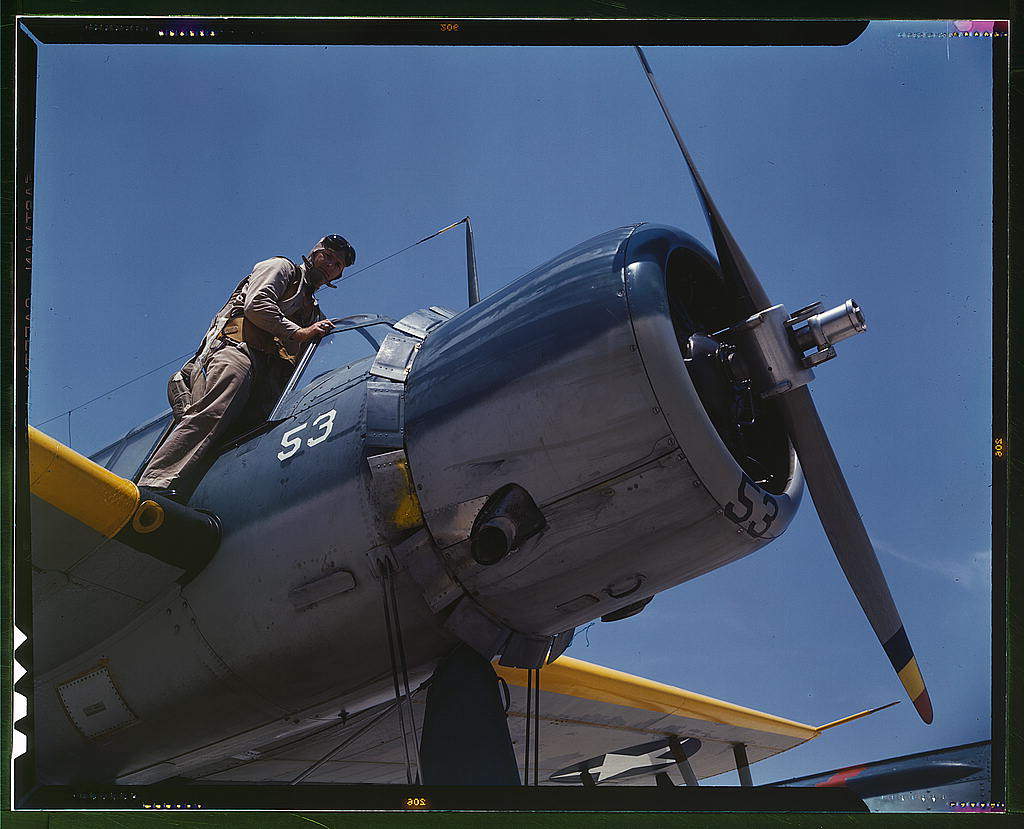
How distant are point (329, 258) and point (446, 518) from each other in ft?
2.58

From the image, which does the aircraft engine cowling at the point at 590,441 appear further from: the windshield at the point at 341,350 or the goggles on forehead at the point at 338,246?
the goggles on forehead at the point at 338,246

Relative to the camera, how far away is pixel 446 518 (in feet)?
6.55

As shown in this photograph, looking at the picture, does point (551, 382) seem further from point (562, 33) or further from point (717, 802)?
point (717, 802)

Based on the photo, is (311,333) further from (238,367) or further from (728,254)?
(728,254)

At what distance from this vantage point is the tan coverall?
2.29 metres

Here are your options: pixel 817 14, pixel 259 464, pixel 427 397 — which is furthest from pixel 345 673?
pixel 817 14

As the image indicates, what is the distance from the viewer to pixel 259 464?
2.20 metres

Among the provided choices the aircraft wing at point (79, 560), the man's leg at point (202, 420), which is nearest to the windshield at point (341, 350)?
the man's leg at point (202, 420)

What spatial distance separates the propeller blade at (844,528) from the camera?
2090 millimetres

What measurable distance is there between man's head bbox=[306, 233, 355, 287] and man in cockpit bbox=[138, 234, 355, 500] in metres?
0.01

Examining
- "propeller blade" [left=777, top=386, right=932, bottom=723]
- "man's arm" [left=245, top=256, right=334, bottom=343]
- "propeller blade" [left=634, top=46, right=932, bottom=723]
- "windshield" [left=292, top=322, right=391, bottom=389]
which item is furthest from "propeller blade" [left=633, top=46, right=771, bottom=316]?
"man's arm" [left=245, top=256, right=334, bottom=343]

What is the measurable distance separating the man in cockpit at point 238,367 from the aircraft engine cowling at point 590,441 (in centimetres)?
43

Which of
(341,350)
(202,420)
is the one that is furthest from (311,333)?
(202,420)

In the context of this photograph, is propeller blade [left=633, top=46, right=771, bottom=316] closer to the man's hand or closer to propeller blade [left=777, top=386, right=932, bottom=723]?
propeller blade [left=777, top=386, right=932, bottom=723]
